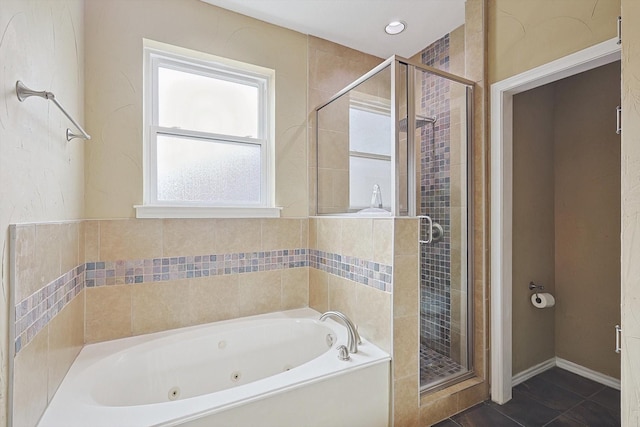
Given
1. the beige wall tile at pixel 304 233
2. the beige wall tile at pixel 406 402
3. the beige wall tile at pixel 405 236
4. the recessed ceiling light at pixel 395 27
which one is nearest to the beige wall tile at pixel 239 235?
the beige wall tile at pixel 304 233

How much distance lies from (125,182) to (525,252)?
278 centimetres

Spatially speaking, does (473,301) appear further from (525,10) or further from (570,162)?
(525,10)

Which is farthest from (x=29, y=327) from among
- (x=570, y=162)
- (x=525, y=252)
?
(x=570, y=162)

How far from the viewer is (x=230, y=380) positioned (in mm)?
1958

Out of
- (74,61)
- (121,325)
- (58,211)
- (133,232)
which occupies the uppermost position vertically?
(74,61)

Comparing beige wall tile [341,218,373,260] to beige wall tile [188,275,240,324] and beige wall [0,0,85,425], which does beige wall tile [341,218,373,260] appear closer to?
beige wall tile [188,275,240,324]

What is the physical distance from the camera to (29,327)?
1.04m

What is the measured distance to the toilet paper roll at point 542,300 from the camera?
226cm

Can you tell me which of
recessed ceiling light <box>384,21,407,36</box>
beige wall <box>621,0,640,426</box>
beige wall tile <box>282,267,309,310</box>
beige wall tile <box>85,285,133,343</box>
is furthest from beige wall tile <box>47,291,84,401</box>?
recessed ceiling light <box>384,21,407,36</box>

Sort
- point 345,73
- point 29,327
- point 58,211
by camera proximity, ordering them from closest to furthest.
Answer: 1. point 29,327
2. point 58,211
3. point 345,73

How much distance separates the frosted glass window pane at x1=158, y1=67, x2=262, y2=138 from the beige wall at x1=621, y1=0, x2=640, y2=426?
6.64 feet

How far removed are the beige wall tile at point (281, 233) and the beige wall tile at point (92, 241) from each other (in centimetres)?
100

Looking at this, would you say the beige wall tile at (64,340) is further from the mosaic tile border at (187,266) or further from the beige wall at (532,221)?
the beige wall at (532,221)

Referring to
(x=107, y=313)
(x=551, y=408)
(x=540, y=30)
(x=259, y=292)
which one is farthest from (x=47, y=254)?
(x=551, y=408)
